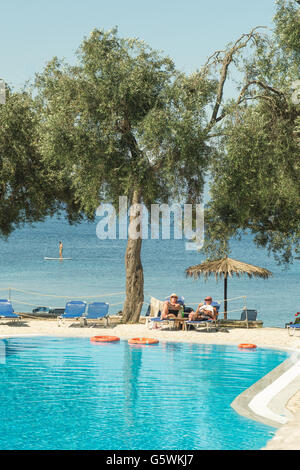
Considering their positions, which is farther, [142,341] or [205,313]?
[205,313]

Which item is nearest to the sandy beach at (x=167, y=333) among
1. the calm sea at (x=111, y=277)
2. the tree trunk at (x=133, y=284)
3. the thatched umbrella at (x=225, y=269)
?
the tree trunk at (x=133, y=284)

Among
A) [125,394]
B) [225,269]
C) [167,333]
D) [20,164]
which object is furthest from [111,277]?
[125,394]

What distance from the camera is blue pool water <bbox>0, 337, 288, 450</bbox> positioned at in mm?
9773

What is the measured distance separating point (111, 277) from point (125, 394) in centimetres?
6082

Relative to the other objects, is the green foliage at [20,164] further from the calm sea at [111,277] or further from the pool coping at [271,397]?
the pool coping at [271,397]

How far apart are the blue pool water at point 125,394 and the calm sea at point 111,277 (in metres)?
10.2

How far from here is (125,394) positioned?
12.5m

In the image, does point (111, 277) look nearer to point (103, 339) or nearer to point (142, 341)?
point (103, 339)

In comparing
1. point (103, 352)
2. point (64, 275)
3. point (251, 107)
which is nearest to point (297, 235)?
point (251, 107)

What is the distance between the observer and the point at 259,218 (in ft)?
85.6

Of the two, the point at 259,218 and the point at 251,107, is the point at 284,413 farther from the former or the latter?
the point at 259,218
